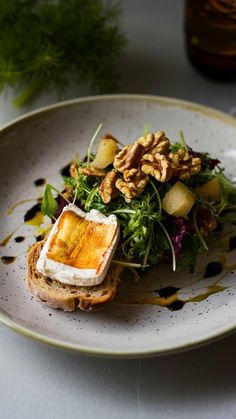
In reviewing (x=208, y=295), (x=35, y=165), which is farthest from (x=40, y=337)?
(x=35, y=165)

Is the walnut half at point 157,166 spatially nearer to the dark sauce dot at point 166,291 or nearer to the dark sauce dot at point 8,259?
the dark sauce dot at point 166,291

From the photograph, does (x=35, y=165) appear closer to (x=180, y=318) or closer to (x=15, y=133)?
(x=15, y=133)

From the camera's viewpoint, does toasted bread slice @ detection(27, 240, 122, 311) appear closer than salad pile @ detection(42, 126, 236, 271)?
Yes

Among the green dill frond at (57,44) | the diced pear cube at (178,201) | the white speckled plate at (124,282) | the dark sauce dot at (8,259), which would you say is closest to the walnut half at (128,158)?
the diced pear cube at (178,201)

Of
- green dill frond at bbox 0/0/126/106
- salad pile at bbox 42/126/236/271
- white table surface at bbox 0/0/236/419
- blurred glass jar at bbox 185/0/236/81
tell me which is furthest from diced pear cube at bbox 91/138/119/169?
blurred glass jar at bbox 185/0/236/81

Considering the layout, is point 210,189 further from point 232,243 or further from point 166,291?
point 166,291

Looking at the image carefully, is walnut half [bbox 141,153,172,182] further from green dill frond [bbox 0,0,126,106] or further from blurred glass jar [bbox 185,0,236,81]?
blurred glass jar [bbox 185,0,236,81]
